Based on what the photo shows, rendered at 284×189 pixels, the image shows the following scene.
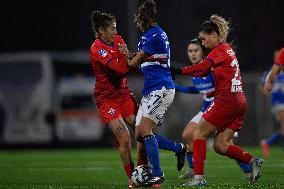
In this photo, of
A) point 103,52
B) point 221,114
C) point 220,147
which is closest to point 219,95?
point 221,114

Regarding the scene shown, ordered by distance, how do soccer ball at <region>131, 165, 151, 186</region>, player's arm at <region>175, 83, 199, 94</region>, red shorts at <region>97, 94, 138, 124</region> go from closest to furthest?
soccer ball at <region>131, 165, 151, 186</region>
red shorts at <region>97, 94, 138, 124</region>
player's arm at <region>175, 83, 199, 94</region>

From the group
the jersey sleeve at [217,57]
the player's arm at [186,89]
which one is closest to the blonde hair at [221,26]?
the jersey sleeve at [217,57]

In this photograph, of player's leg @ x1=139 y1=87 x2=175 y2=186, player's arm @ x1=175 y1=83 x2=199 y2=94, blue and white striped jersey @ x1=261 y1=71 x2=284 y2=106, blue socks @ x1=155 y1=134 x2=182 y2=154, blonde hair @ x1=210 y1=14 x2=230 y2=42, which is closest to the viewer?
player's leg @ x1=139 y1=87 x2=175 y2=186

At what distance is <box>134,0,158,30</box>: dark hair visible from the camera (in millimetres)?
10672

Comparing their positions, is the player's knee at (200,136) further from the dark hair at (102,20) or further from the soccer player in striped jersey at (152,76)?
the dark hair at (102,20)

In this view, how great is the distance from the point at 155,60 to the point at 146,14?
590 millimetres

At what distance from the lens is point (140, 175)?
420 inches

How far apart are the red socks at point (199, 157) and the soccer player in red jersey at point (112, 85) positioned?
956 mm

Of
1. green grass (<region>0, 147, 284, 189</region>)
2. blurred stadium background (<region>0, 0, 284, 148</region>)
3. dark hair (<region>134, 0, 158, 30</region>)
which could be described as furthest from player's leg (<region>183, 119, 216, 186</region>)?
blurred stadium background (<region>0, 0, 284, 148</region>)

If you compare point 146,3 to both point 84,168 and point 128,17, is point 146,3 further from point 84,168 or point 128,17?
point 128,17

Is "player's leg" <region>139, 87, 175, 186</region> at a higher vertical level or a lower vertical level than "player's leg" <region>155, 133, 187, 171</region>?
higher

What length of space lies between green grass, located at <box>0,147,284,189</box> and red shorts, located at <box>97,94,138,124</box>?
92 centimetres

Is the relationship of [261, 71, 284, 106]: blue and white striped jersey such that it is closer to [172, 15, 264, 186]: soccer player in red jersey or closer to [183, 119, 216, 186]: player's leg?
[172, 15, 264, 186]: soccer player in red jersey

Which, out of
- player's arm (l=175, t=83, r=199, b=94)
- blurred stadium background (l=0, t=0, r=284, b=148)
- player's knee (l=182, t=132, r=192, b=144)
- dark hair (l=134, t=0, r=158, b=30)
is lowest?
blurred stadium background (l=0, t=0, r=284, b=148)
